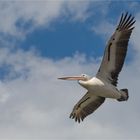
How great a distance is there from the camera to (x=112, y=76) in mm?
46250

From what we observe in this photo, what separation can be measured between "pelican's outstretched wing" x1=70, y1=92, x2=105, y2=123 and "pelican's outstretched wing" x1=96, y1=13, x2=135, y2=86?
154 centimetres

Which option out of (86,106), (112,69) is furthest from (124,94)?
(86,106)

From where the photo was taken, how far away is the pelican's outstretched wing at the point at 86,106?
156ft

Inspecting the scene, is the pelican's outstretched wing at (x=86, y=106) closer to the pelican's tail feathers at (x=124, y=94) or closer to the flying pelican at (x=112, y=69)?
the flying pelican at (x=112, y=69)

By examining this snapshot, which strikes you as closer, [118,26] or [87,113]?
[118,26]

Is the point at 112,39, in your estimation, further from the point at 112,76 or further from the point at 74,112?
the point at 74,112

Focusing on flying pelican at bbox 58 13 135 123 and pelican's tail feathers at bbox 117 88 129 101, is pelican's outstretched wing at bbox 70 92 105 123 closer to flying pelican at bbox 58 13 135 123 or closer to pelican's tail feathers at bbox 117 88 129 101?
flying pelican at bbox 58 13 135 123

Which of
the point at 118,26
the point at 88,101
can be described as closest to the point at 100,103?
the point at 88,101

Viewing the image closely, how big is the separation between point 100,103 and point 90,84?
89.7 inches

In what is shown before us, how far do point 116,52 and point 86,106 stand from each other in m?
3.64

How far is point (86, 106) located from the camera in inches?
1891

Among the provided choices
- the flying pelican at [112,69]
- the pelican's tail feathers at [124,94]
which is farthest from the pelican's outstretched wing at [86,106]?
the pelican's tail feathers at [124,94]

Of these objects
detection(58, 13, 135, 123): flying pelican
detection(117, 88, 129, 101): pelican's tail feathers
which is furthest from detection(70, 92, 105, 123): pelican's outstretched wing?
detection(117, 88, 129, 101): pelican's tail feathers

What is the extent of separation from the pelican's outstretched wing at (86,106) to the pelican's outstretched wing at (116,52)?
1541 millimetres
